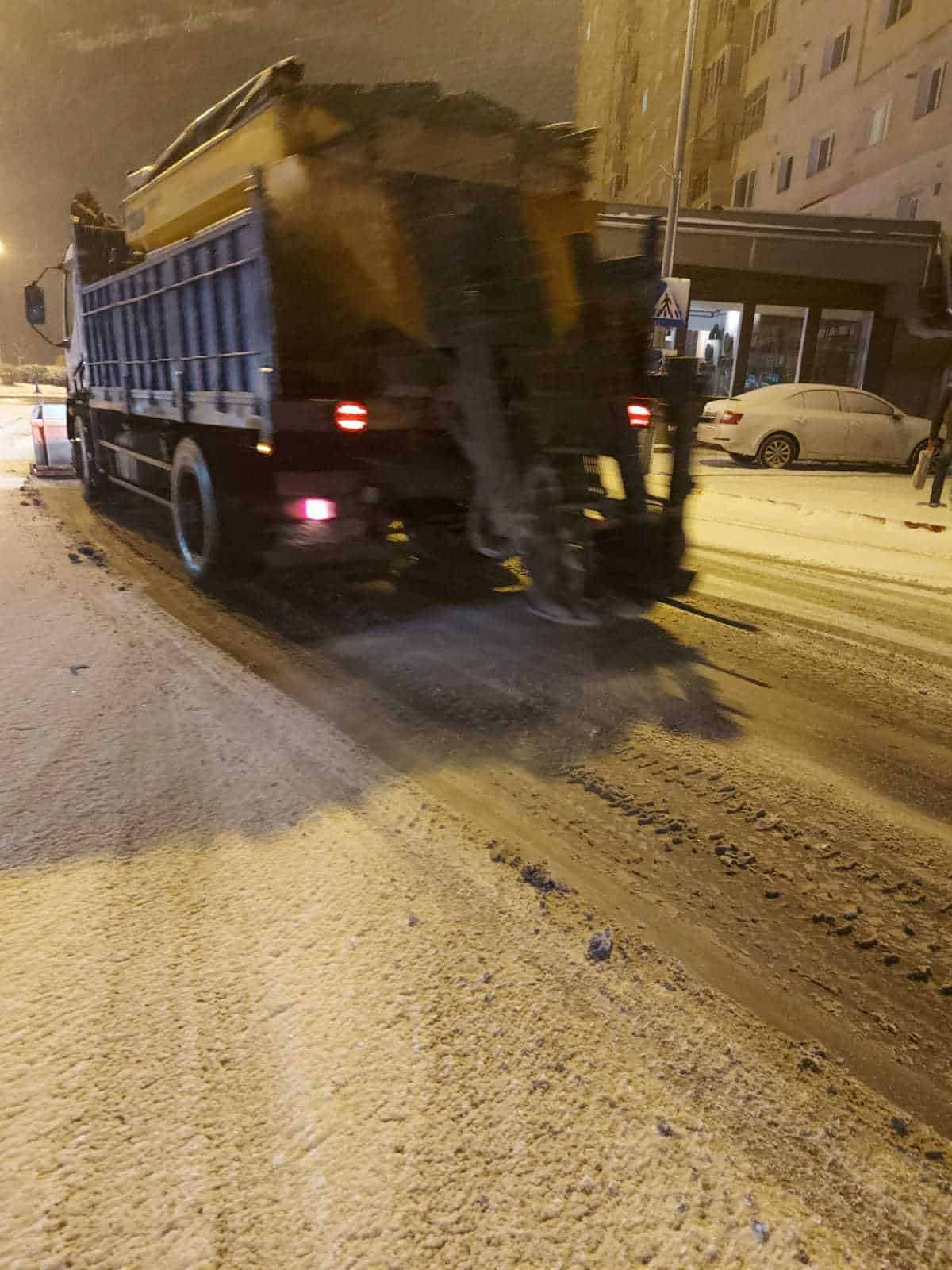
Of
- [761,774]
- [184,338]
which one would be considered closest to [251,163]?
[184,338]

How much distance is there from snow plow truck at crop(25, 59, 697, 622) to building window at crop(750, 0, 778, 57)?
40.0 metres

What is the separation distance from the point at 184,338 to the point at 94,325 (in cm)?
350

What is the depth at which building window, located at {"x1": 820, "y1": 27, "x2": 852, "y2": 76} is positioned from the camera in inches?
1173

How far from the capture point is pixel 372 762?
3607 millimetres

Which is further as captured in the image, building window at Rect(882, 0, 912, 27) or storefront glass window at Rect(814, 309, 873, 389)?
building window at Rect(882, 0, 912, 27)

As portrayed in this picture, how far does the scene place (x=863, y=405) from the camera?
16.2m

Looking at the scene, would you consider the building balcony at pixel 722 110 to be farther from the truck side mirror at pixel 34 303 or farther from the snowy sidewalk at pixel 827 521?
the truck side mirror at pixel 34 303

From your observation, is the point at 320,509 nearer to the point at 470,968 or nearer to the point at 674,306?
the point at 470,968

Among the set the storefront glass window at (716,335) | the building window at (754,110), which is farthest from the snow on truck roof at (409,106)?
the building window at (754,110)

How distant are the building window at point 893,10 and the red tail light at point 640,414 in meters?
31.1

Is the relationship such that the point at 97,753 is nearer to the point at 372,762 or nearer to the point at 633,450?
the point at 372,762

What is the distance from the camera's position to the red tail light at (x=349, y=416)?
5168 mm

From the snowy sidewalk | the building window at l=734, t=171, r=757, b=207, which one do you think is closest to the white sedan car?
the snowy sidewalk

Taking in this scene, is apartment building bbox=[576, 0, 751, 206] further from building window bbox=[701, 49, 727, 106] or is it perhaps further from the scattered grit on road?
the scattered grit on road
